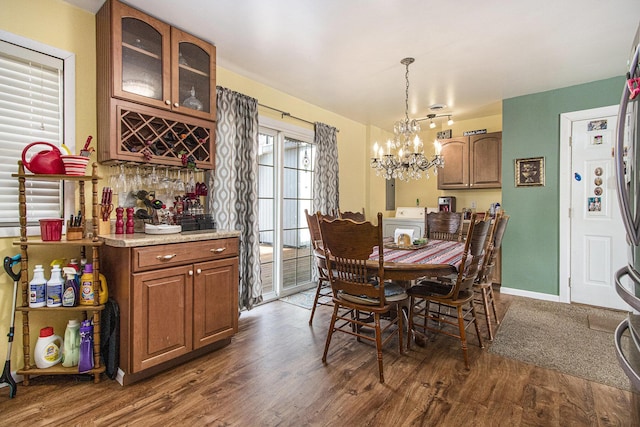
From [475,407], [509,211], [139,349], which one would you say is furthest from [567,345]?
[139,349]

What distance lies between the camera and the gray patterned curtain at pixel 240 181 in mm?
2953

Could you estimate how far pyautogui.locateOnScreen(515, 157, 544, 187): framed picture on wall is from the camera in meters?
3.79

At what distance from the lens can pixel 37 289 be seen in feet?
6.25

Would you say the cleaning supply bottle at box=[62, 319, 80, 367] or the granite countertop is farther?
the cleaning supply bottle at box=[62, 319, 80, 367]

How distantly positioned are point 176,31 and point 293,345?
106 inches

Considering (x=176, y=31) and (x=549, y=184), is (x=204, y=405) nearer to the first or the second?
(x=176, y=31)

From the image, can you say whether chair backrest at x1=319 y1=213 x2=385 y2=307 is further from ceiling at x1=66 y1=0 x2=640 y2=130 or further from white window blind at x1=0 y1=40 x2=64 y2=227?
white window blind at x1=0 y1=40 x2=64 y2=227

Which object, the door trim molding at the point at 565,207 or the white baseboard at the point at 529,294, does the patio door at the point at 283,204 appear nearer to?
the white baseboard at the point at 529,294

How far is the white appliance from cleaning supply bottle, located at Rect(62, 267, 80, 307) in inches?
160

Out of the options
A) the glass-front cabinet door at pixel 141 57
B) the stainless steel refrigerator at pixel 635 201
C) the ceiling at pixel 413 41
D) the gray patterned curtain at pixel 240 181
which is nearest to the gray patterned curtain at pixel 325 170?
the ceiling at pixel 413 41

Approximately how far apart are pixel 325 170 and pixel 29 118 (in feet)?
9.94

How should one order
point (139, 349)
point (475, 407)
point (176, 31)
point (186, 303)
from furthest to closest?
point (176, 31) → point (186, 303) → point (139, 349) → point (475, 407)

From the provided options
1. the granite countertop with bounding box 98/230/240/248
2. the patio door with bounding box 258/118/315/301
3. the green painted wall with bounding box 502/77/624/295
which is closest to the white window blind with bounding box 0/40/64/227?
the granite countertop with bounding box 98/230/240/248

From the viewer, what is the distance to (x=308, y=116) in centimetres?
418
